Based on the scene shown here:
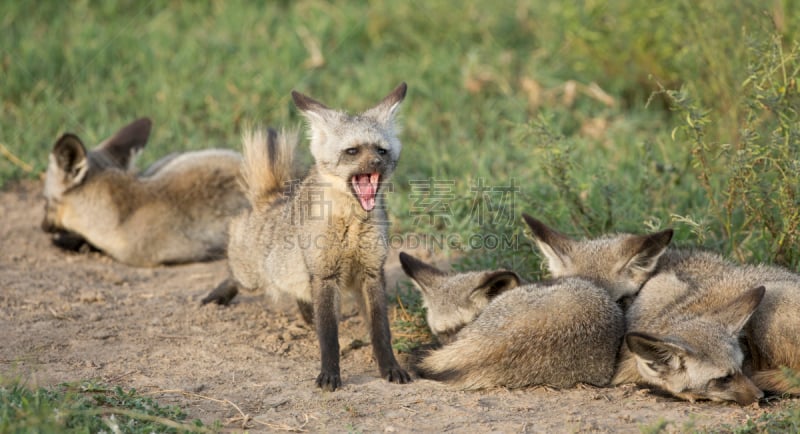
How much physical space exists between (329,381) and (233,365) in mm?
631

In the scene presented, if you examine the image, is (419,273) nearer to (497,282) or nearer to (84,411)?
(497,282)

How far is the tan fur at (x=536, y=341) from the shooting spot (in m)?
4.70

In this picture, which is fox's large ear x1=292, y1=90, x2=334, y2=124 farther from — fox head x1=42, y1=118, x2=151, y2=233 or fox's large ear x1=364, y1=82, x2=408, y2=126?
fox head x1=42, y1=118, x2=151, y2=233

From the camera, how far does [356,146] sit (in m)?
5.10

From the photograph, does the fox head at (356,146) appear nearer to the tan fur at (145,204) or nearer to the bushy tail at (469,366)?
the bushy tail at (469,366)

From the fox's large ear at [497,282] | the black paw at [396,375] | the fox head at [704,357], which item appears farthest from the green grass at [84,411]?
the fox head at [704,357]

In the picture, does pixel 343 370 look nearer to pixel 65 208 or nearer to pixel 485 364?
pixel 485 364

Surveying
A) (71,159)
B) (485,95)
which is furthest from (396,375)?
(485,95)

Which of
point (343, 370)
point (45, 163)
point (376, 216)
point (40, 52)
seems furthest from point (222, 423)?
point (40, 52)

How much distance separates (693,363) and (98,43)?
23.1 ft

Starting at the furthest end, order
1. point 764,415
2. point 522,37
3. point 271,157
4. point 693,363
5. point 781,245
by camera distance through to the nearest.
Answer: point 522,37 → point 271,157 → point 781,245 → point 693,363 → point 764,415

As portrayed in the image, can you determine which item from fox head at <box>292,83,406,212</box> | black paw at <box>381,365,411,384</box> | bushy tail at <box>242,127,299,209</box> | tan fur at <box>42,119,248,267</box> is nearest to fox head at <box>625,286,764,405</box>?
black paw at <box>381,365,411,384</box>

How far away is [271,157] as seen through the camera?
619 cm

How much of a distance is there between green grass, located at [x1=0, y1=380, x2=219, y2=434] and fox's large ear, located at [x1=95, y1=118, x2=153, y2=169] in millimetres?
3266
